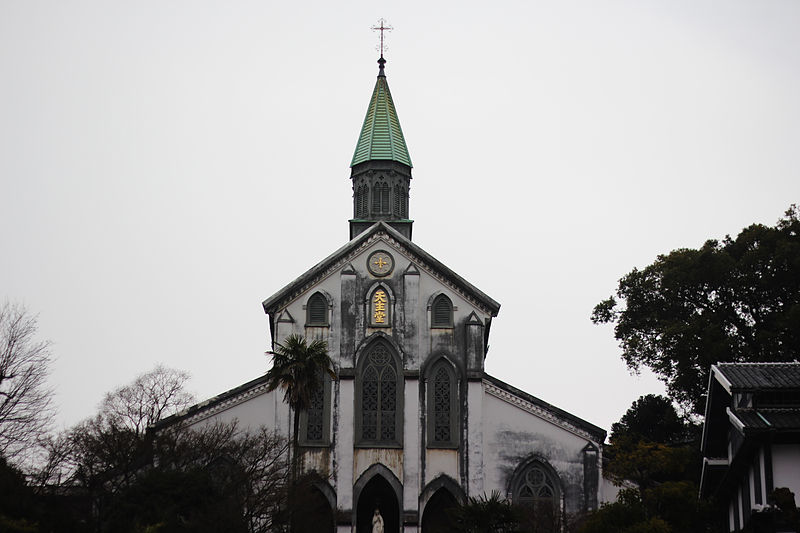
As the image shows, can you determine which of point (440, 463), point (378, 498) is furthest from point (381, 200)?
point (378, 498)

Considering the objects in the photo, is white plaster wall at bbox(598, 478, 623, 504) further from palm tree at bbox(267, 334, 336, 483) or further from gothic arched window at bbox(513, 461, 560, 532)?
palm tree at bbox(267, 334, 336, 483)

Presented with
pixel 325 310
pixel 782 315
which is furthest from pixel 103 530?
pixel 782 315

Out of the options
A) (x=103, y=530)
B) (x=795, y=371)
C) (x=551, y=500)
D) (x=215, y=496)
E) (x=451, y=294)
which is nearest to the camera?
(x=795, y=371)

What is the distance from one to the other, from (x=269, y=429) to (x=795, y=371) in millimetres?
26719

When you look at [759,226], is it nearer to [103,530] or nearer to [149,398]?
[149,398]

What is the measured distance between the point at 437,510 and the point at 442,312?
9.24 metres

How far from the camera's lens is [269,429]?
5288 centimetres

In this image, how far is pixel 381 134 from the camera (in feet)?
207

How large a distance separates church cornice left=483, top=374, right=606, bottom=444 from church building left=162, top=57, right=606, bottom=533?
1.8 inches

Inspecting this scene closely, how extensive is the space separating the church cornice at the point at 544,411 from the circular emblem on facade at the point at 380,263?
273 inches

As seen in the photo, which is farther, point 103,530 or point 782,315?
point 782,315

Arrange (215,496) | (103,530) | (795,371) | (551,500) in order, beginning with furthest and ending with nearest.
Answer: (551,500) → (215,496) → (103,530) → (795,371)

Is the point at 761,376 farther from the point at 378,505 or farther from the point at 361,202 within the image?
the point at 361,202

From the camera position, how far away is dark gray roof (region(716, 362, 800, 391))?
31.1 m
